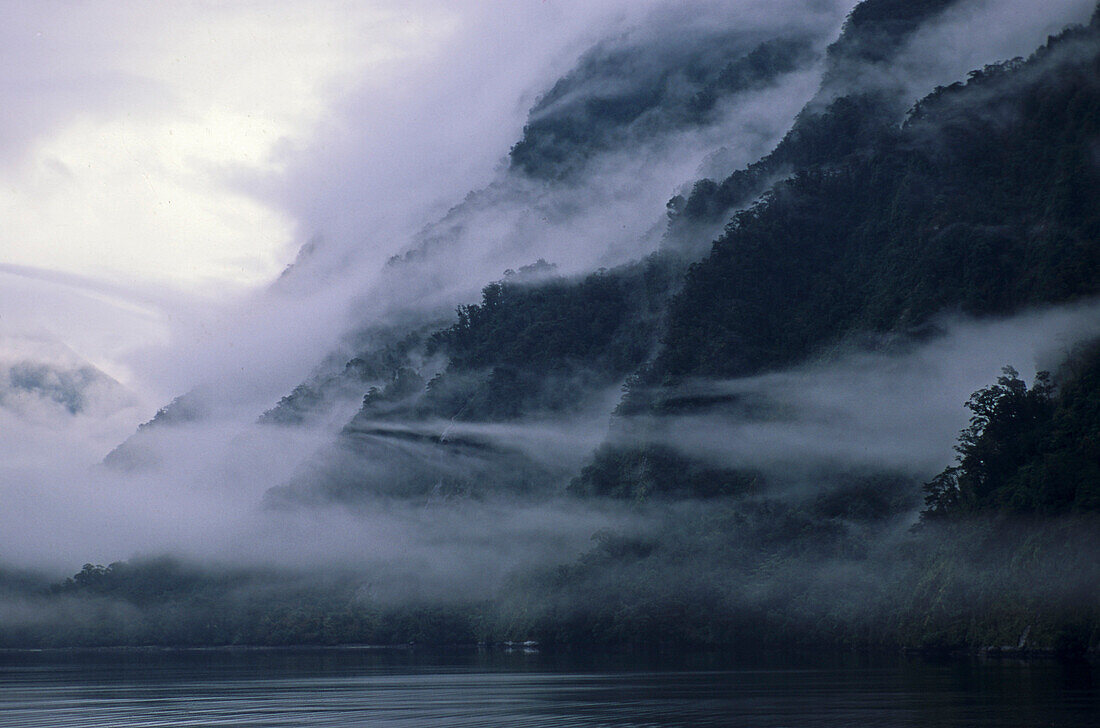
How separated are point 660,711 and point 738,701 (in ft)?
18.9

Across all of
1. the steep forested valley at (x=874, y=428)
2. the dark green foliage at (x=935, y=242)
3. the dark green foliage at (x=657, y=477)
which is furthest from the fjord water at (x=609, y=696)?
the dark green foliage at (x=657, y=477)

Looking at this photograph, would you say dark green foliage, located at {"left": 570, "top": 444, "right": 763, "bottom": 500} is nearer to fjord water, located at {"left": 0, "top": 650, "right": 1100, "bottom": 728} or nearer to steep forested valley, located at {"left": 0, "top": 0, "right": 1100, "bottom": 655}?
steep forested valley, located at {"left": 0, "top": 0, "right": 1100, "bottom": 655}

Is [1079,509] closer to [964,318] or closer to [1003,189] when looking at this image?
[964,318]

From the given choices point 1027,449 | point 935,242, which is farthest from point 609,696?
point 935,242

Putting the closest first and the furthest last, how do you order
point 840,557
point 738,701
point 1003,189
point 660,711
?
point 660,711, point 738,701, point 840,557, point 1003,189

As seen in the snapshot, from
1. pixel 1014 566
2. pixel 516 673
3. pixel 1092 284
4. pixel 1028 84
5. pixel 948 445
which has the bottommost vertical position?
pixel 516 673

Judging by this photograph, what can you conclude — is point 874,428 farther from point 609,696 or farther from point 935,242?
point 609,696

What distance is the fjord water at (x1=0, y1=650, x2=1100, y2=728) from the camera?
5119cm

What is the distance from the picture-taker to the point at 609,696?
219 ft

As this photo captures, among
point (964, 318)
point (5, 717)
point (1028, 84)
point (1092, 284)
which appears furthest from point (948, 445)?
point (5, 717)

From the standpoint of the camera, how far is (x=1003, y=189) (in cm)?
17388

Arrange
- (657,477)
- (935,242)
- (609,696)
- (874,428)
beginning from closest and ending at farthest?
(609,696) → (874,428) → (935,242) → (657,477)

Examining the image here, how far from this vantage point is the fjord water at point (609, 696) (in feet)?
168

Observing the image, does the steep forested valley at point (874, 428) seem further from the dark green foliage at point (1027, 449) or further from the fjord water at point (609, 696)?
the fjord water at point (609, 696)
